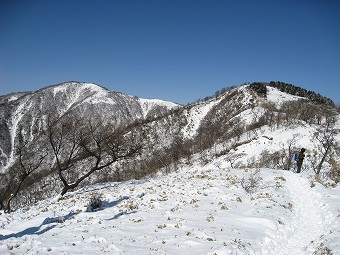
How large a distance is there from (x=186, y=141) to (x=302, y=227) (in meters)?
134

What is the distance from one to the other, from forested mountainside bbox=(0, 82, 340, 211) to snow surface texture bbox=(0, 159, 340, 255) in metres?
11.0

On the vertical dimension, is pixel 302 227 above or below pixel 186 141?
below

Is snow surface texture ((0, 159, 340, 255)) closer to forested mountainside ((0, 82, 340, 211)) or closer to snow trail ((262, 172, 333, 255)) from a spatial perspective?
snow trail ((262, 172, 333, 255))

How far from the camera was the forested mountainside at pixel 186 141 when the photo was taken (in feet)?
107

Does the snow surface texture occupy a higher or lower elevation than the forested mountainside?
lower

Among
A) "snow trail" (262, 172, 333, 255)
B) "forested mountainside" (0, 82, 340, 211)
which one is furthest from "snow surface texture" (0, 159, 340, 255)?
"forested mountainside" (0, 82, 340, 211)

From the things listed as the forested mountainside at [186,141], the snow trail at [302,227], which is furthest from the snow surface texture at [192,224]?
the forested mountainside at [186,141]

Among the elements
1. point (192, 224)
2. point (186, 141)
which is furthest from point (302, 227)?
point (186, 141)

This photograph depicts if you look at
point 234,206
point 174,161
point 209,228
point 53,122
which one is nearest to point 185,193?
point 234,206

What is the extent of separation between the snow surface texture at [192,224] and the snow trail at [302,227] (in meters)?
0.03

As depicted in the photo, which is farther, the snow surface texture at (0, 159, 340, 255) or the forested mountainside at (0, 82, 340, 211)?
the forested mountainside at (0, 82, 340, 211)

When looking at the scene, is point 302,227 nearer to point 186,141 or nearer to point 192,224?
point 192,224

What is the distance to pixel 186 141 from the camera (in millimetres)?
148500

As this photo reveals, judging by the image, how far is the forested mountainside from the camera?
32.5 metres
